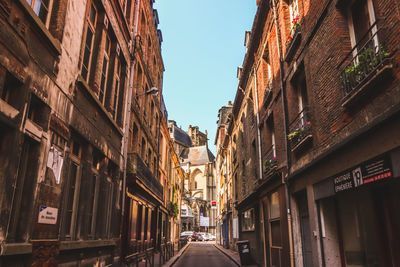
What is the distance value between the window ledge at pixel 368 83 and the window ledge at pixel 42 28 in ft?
17.5

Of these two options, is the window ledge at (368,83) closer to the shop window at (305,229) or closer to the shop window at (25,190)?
the shop window at (305,229)

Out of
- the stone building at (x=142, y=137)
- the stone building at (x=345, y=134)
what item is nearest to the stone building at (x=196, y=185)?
the stone building at (x=142, y=137)

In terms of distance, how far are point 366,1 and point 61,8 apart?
5.81 m

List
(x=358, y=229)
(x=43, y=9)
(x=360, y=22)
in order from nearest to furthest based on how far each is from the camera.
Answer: (x=43, y=9) → (x=358, y=229) → (x=360, y=22)

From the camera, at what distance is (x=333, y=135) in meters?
6.79

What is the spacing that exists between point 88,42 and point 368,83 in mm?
6490

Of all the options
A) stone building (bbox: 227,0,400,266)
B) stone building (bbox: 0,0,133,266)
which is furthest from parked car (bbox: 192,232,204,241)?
stone building (bbox: 0,0,133,266)

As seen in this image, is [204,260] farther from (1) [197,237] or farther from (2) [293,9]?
(1) [197,237]

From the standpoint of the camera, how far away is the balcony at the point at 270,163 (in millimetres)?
11655

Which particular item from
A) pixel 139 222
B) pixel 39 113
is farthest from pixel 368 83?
pixel 139 222

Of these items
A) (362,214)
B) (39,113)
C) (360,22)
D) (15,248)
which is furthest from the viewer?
(360,22)

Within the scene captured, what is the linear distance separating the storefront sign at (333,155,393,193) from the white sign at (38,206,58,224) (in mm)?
5487

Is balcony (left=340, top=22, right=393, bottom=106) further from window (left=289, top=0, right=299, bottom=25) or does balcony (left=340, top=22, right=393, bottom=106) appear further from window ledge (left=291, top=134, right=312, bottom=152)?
window (left=289, top=0, right=299, bottom=25)

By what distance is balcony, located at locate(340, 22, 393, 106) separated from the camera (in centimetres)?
488
